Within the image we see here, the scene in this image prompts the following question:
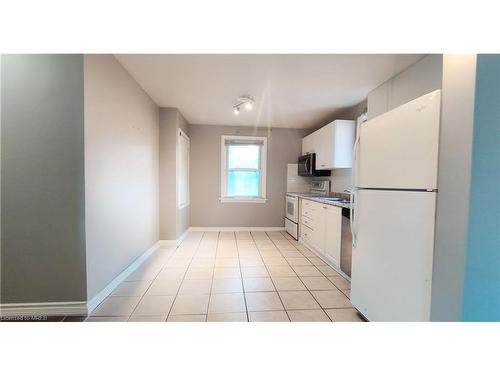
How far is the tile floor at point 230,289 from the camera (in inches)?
70.2

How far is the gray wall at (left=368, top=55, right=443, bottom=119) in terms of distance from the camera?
74.2 inches

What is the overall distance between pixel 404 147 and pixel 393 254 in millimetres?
724

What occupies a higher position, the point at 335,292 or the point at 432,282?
the point at 432,282

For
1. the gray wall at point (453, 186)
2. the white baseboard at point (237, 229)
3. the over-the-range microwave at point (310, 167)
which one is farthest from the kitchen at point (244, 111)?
the white baseboard at point (237, 229)

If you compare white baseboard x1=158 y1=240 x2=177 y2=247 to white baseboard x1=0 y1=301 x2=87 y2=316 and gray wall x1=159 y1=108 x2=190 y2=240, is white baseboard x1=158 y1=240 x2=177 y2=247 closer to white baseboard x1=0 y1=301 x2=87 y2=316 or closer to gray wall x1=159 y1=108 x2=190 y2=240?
gray wall x1=159 y1=108 x2=190 y2=240

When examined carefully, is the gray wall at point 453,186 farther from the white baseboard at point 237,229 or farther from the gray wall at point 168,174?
the white baseboard at point 237,229

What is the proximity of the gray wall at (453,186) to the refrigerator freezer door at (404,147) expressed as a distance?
0.05m

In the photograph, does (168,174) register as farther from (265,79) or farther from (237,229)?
(265,79)

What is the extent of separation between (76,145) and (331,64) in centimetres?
248

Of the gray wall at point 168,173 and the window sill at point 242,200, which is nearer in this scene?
the gray wall at point 168,173

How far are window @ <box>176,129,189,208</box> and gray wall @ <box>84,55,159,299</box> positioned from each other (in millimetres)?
663
